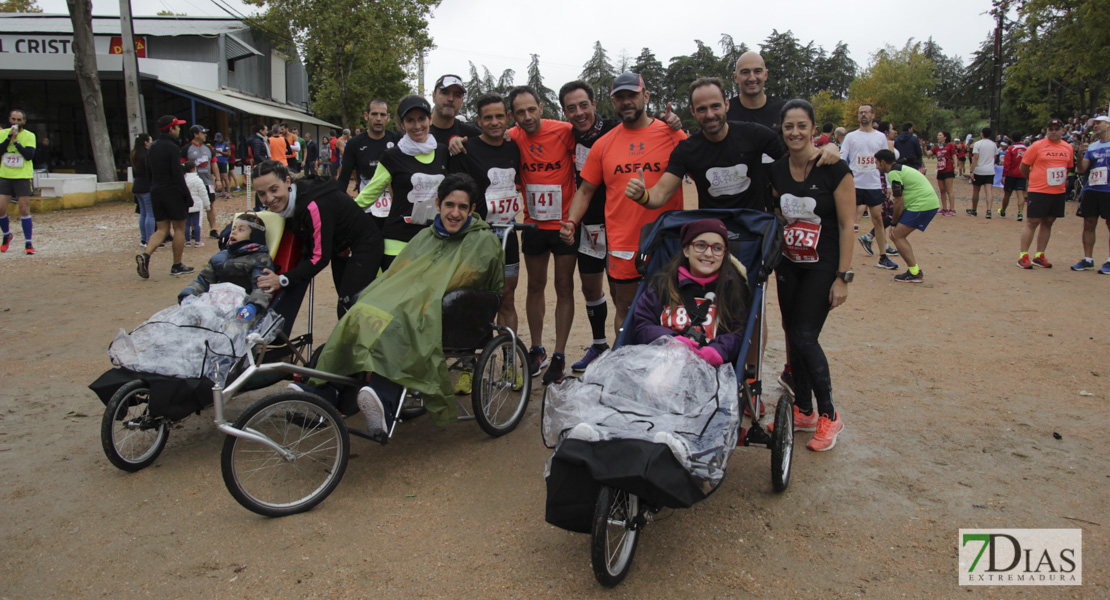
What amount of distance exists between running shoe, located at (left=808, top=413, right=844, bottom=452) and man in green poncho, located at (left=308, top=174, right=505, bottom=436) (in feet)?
6.64

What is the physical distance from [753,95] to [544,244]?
1.89 metres

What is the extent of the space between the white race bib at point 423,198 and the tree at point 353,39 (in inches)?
1261

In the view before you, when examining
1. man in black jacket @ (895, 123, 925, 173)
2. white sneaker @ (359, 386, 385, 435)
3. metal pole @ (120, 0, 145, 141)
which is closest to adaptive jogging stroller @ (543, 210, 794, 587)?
white sneaker @ (359, 386, 385, 435)

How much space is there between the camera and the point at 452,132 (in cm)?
560

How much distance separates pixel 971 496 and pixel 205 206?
11.4 meters

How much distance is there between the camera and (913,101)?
2178 inches

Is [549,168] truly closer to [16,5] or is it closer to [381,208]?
[381,208]

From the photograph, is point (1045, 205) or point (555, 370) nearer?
point (555, 370)

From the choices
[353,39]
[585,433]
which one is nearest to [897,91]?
[353,39]

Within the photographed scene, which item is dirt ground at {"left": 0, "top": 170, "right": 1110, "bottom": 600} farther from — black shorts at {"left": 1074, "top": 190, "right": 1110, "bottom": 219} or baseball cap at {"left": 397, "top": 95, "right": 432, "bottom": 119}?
black shorts at {"left": 1074, "top": 190, "right": 1110, "bottom": 219}

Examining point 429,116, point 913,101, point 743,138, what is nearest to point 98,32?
point 429,116

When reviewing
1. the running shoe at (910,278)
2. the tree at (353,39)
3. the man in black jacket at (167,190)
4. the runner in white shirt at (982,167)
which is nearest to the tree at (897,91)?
the tree at (353,39)

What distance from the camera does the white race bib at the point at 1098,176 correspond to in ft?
28.9

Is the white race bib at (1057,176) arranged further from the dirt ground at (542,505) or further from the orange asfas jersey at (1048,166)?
the dirt ground at (542,505)
